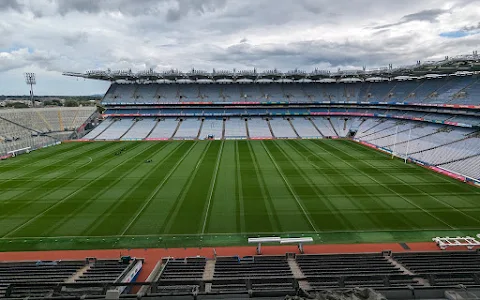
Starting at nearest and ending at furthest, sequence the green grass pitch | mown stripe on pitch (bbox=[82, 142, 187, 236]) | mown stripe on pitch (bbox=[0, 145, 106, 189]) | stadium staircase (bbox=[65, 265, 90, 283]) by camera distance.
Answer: stadium staircase (bbox=[65, 265, 90, 283])
the green grass pitch
mown stripe on pitch (bbox=[82, 142, 187, 236])
mown stripe on pitch (bbox=[0, 145, 106, 189])

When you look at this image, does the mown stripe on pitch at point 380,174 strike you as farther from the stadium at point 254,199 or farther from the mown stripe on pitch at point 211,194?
the mown stripe on pitch at point 211,194

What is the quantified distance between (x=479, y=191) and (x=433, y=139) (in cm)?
1873

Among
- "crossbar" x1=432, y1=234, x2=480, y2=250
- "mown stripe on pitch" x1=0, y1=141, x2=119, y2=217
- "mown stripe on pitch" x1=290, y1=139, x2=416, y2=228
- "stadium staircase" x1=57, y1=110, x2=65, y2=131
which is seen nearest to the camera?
"crossbar" x1=432, y1=234, x2=480, y2=250

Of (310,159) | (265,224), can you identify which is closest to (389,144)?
(310,159)

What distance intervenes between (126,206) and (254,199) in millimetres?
11218

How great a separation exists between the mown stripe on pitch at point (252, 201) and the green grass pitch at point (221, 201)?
84 millimetres

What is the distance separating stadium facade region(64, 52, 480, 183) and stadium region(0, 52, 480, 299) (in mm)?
461

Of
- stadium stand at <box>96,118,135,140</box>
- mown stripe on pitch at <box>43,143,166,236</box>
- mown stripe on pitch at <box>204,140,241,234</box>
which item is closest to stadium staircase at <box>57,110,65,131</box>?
stadium stand at <box>96,118,135,140</box>

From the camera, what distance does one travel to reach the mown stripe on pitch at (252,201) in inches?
839

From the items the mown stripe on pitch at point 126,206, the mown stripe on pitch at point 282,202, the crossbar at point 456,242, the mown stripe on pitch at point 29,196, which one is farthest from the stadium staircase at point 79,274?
the crossbar at point 456,242

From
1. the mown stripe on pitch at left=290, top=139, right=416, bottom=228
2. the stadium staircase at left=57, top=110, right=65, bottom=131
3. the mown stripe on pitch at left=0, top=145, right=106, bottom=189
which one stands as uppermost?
the stadium staircase at left=57, top=110, right=65, bottom=131

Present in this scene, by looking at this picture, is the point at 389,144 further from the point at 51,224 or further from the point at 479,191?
the point at 51,224

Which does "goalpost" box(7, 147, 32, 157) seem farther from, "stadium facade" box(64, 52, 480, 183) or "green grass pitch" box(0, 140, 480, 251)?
"stadium facade" box(64, 52, 480, 183)

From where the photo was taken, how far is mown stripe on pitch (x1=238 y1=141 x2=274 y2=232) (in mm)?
21312
